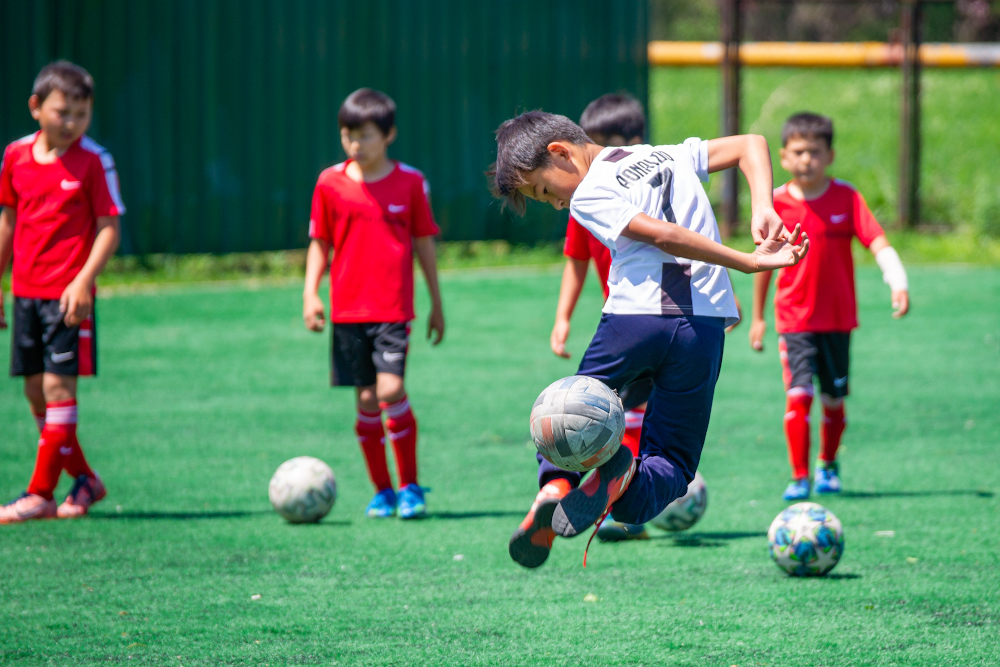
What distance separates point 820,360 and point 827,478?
23.9 inches

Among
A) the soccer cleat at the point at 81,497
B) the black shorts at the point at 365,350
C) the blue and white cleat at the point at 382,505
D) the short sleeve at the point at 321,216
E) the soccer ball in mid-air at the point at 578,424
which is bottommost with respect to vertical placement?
the blue and white cleat at the point at 382,505

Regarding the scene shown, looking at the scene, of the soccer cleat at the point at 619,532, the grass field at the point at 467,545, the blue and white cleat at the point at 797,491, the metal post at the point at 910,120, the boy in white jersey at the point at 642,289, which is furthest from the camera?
the metal post at the point at 910,120

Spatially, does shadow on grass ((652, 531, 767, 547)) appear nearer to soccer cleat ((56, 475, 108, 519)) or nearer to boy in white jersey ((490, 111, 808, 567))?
boy in white jersey ((490, 111, 808, 567))

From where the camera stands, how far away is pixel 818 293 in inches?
249

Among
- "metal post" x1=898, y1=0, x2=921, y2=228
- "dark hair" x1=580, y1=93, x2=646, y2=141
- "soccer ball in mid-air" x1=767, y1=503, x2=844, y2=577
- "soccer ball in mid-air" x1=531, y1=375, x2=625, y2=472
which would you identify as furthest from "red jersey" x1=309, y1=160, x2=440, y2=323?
"metal post" x1=898, y1=0, x2=921, y2=228

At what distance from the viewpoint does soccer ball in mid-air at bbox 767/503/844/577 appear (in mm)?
4703

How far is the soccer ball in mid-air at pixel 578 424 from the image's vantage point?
141 inches

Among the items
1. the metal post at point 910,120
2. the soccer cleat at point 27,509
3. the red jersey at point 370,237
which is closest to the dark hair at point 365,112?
the red jersey at point 370,237

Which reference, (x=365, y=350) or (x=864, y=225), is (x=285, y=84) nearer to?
(x=365, y=350)

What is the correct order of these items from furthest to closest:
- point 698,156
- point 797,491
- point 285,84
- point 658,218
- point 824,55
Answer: point 824,55
point 285,84
point 797,491
point 698,156
point 658,218

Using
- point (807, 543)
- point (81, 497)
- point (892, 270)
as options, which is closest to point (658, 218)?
point (807, 543)

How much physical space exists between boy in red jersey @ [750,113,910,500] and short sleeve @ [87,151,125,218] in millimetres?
3180

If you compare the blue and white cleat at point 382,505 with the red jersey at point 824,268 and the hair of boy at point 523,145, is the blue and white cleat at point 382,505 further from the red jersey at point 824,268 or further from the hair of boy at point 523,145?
the hair of boy at point 523,145

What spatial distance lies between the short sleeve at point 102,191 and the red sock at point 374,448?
1527 mm
